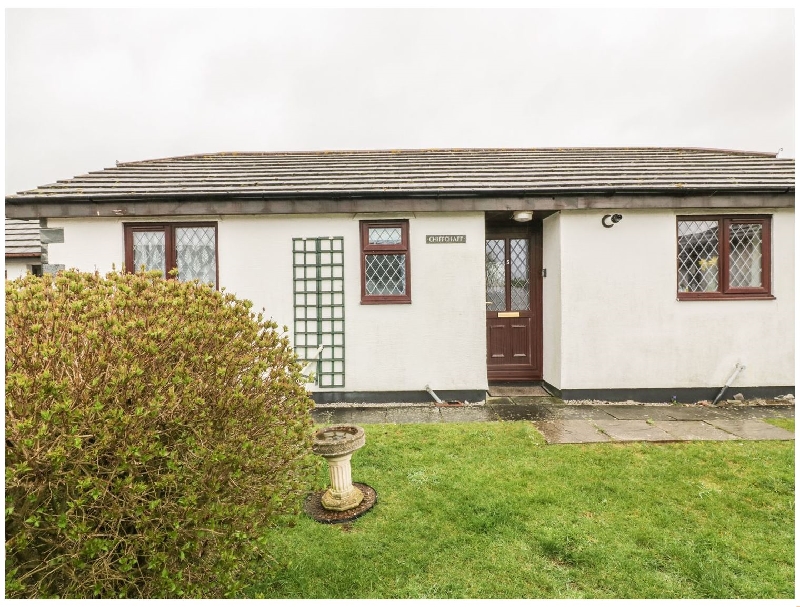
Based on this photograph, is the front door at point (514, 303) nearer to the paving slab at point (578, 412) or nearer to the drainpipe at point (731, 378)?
the paving slab at point (578, 412)

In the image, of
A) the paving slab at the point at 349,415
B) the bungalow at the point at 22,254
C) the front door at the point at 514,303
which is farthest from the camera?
the bungalow at the point at 22,254

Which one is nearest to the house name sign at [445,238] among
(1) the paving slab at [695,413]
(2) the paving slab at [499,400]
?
(2) the paving slab at [499,400]

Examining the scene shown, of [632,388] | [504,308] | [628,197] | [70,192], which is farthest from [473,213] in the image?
[70,192]

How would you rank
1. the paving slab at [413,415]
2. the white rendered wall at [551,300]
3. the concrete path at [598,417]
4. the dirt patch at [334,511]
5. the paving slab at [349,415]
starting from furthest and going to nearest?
the white rendered wall at [551,300], the paving slab at [349,415], the paving slab at [413,415], the concrete path at [598,417], the dirt patch at [334,511]

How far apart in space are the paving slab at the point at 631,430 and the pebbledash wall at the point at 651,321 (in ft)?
3.73

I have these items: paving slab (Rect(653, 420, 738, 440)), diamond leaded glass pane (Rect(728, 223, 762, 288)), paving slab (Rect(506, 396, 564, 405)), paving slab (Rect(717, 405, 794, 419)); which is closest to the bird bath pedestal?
paving slab (Rect(506, 396, 564, 405))

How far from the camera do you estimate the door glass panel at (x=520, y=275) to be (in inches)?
292

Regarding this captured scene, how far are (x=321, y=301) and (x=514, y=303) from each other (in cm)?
397

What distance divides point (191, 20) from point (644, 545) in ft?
18.0

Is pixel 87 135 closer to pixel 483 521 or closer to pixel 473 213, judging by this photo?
pixel 473 213

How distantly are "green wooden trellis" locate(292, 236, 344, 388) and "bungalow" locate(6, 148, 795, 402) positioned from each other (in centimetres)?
3

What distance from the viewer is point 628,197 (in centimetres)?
620

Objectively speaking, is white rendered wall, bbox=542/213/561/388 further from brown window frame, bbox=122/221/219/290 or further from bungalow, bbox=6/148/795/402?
brown window frame, bbox=122/221/219/290

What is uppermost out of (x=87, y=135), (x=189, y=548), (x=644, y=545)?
(x=87, y=135)
